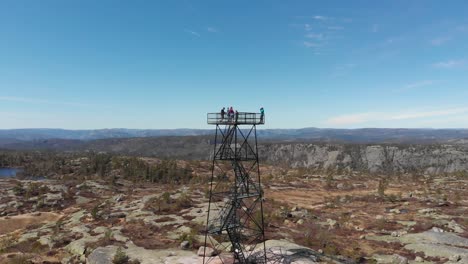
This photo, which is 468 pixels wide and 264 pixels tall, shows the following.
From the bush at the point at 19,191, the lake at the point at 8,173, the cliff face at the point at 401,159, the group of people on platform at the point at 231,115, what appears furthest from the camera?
the cliff face at the point at 401,159

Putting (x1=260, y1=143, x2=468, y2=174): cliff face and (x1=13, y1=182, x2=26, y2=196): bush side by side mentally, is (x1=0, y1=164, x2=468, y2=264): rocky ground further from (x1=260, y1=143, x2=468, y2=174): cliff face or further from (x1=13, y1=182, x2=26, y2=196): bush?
(x1=260, y1=143, x2=468, y2=174): cliff face

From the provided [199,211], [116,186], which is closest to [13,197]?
[116,186]

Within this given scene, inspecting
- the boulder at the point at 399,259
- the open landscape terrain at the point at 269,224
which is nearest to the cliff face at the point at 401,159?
the open landscape terrain at the point at 269,224

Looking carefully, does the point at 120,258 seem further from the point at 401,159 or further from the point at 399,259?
the point at 401,159

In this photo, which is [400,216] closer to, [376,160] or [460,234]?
Result: [460,234]

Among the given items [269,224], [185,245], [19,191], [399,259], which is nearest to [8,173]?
[19,191]

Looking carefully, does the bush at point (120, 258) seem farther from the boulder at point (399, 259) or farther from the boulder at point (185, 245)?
the boulder at point (399, 259)

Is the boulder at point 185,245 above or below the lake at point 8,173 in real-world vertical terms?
above

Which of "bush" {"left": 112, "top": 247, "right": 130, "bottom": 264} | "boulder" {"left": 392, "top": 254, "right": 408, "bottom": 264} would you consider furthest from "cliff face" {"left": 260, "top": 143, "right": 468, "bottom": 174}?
"bush" {"left": 112, "top": 247, "right": 130, "bottom": 264}
